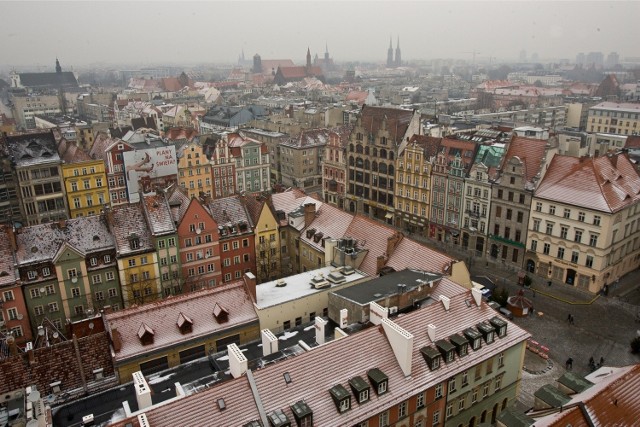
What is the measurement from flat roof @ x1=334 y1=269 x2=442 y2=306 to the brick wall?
23.5 metres

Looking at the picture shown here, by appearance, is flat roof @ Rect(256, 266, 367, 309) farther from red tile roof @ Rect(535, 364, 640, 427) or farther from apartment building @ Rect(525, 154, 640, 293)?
apartment building @ Rect(525, 154, 640, 293)

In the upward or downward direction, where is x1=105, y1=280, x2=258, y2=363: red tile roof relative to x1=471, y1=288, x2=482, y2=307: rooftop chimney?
downward

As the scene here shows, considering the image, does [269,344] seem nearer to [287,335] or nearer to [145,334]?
[287,335]

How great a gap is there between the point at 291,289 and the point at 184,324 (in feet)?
43.4

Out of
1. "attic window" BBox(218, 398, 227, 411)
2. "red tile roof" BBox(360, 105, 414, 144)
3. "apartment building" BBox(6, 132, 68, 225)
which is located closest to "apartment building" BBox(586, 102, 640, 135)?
"red tile roof" BBox(360, 105, 414, 144)

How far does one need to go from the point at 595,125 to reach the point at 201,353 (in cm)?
17712

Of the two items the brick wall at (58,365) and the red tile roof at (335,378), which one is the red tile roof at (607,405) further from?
the brick wall at (58,365)

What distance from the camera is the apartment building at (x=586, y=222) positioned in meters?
73.9

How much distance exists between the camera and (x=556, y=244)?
7906 centimetres

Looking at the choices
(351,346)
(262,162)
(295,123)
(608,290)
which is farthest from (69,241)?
(295,123)

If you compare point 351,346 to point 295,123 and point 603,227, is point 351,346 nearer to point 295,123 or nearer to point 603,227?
point 603,227

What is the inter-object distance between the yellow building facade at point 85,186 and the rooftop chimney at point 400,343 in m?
77.7

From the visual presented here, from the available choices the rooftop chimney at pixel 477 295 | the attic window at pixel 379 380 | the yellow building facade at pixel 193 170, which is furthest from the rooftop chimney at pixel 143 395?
the yellow building facade at pixel 193 170

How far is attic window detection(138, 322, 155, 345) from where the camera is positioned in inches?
1855
